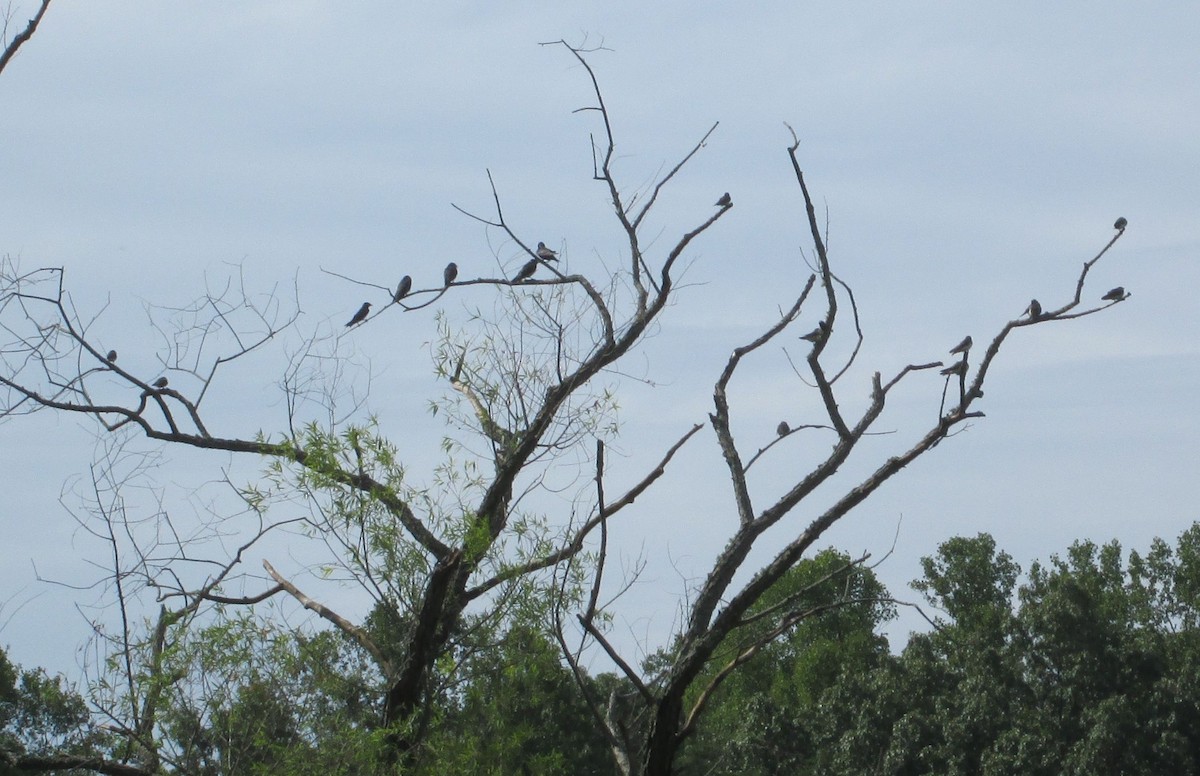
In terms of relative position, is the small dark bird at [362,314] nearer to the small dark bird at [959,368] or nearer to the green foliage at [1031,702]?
the small dark bird at [959,368]

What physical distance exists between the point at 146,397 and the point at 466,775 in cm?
299

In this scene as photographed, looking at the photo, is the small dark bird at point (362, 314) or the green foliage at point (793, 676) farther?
the green foliage at point (793, 676)

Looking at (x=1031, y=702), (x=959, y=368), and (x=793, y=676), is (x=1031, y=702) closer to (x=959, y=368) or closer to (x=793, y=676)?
(x=793, y=676)

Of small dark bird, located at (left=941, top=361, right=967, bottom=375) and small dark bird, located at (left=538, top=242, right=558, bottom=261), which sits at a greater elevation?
small dark bird, located at (left=538, top=242, right=558, bottom=261)

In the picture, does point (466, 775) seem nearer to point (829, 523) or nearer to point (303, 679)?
point (303, 679)

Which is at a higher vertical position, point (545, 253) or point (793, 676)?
point (793, 676)

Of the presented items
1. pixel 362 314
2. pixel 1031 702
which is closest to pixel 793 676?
pixel 1031 702

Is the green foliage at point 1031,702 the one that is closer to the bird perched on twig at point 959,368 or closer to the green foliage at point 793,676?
the green foliage at point 793,676

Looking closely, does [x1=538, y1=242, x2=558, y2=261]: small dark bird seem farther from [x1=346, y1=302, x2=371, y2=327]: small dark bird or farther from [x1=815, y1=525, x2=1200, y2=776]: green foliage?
[x1=815, y1=525, x2=1200, y2=776]: green foliage

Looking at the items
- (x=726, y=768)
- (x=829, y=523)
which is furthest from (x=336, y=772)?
(x=726, y=768)

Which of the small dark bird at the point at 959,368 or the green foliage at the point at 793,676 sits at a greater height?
the green foliage at the point at 793,676

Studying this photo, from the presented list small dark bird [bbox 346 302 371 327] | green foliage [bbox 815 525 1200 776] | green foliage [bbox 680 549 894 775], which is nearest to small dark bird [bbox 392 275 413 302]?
small dark bird [bbox 346 302 371 327]

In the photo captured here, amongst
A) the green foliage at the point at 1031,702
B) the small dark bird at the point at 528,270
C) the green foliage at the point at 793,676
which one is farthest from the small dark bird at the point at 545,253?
the green foliage at the point at 1031,702

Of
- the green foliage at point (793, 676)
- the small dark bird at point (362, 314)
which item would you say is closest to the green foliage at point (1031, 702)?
the green foliage at point (793, 676)
